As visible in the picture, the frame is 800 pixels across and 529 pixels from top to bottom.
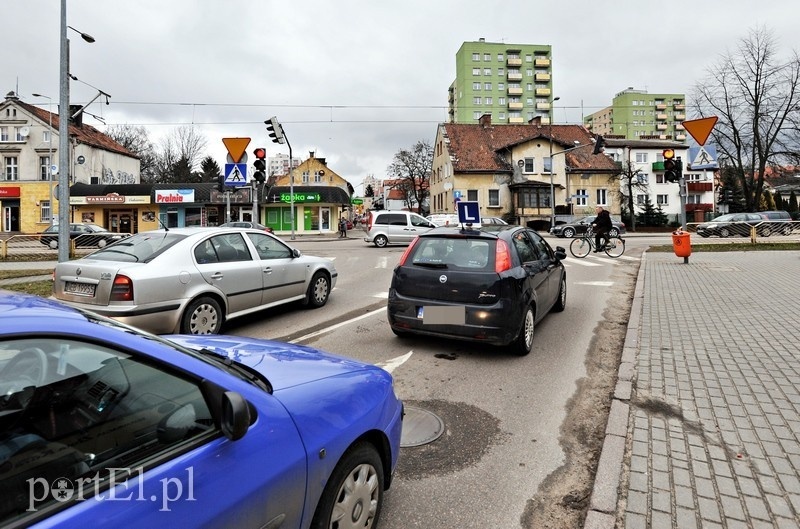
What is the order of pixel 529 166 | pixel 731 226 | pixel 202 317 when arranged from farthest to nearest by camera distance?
pixel 529 166
pixel 731 226
pixel 202 317

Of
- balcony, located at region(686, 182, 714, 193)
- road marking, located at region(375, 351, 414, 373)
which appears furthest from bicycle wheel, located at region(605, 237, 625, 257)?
balcony, located at region(686, 182, 714, 193)

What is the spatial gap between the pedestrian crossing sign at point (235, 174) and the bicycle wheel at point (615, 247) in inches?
506

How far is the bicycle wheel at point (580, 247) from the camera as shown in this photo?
18.3 m

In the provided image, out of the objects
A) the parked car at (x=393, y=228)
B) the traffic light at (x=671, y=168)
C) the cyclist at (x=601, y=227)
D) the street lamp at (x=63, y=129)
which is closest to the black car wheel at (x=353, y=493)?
the street lamp at (x=63, y=129)

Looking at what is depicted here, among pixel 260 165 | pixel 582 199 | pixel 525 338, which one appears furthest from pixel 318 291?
pixel 582 199

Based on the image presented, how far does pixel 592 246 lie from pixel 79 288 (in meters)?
16.9

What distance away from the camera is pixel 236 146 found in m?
11.6

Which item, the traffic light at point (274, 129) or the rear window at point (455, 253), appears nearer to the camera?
the rear window at point (455, 253)

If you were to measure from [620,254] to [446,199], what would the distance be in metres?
34.4

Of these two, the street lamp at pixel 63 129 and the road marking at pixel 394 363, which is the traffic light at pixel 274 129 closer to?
the street lamp at pixel 63 129

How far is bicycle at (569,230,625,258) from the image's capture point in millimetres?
17844

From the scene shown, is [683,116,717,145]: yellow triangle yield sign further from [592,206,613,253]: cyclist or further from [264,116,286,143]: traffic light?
[264,116,286,143]: traffic light

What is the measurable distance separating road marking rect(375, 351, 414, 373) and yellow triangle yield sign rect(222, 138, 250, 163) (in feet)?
25.9

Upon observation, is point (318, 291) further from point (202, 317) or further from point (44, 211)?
point (44, 211)
